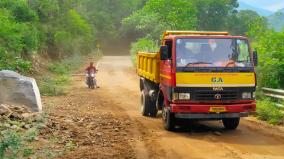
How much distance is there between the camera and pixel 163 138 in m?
11.7

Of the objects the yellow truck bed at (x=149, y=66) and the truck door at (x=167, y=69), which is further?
the yellow truck bed at (x=149, y=66)

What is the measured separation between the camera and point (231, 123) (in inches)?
523

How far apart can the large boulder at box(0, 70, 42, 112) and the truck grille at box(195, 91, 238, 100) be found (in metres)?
4.66

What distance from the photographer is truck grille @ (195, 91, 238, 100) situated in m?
12.0

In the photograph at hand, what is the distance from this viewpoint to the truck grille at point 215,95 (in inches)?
472

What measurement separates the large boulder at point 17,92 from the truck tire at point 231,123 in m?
5.14

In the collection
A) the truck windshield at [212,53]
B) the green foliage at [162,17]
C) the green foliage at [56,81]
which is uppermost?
the green foliage at [162,17]

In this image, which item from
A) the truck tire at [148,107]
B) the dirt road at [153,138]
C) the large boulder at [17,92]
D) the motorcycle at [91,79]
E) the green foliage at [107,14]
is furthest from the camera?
the green foliage at [107,14]

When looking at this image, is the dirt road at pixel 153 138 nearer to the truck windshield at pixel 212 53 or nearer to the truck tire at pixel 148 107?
the truck tire at pixel 148 107

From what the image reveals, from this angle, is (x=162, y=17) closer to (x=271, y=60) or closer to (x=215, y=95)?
(x=271, y=60)

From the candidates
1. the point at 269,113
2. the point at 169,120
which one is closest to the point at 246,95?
the point at 169,120

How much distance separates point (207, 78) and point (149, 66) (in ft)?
10.8

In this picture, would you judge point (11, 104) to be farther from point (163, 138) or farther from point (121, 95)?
point (121, 95)

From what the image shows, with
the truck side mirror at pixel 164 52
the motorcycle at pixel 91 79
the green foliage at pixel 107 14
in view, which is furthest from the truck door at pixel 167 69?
the green foliage at pixel 107 14
